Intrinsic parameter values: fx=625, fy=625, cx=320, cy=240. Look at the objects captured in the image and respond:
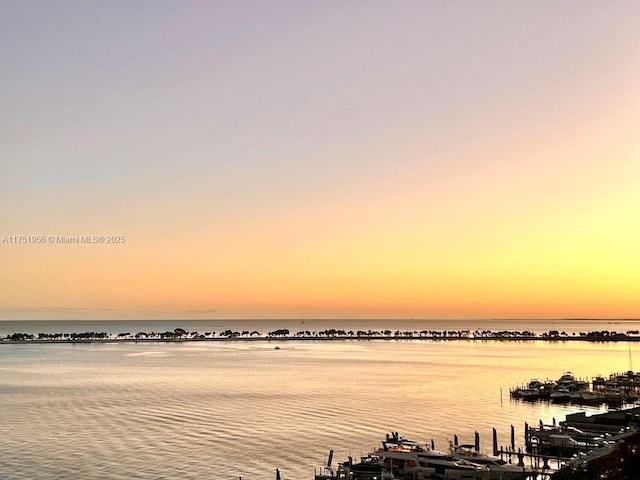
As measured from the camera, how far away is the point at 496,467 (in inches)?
1238

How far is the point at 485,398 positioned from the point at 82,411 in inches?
1448

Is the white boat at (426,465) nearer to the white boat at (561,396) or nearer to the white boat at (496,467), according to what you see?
the white boat at (496,467)

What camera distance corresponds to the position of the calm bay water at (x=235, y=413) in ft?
117

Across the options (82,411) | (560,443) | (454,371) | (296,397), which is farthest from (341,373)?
(560,443)

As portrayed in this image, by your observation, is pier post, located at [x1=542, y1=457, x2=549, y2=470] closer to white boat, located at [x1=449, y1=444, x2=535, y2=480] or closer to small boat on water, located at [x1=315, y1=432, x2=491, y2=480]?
white boat, located at [x1=449, y1=444, x2=535, y2=480]

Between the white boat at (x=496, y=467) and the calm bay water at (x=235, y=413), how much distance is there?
6.03 meters

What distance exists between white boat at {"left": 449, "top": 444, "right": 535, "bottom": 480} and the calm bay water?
6025 millimetres

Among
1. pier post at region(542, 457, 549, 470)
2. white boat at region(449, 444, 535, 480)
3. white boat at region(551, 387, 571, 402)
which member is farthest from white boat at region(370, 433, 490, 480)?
white boat at region(551, 387, 571, 402)

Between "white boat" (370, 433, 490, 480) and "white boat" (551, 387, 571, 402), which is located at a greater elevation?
"white boat" (370, 433, 490, 480)

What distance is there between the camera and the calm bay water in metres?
35.6

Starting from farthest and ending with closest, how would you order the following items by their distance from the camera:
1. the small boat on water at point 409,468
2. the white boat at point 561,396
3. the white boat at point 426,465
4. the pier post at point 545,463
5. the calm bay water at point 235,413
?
1. the white boat at point 561,396
2. the calm bay water at point 235,413
3. the pier post at point 545,463
4. the white boat at point 426,465
5. the small boat on water at point 409,468

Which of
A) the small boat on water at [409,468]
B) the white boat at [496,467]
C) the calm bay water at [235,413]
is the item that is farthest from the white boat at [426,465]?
the calm bay water at [235,413]

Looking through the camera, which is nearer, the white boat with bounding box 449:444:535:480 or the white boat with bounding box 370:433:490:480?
the white boat with bounding box 449:444:535:480

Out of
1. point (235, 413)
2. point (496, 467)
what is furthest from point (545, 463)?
point (235, 413)
